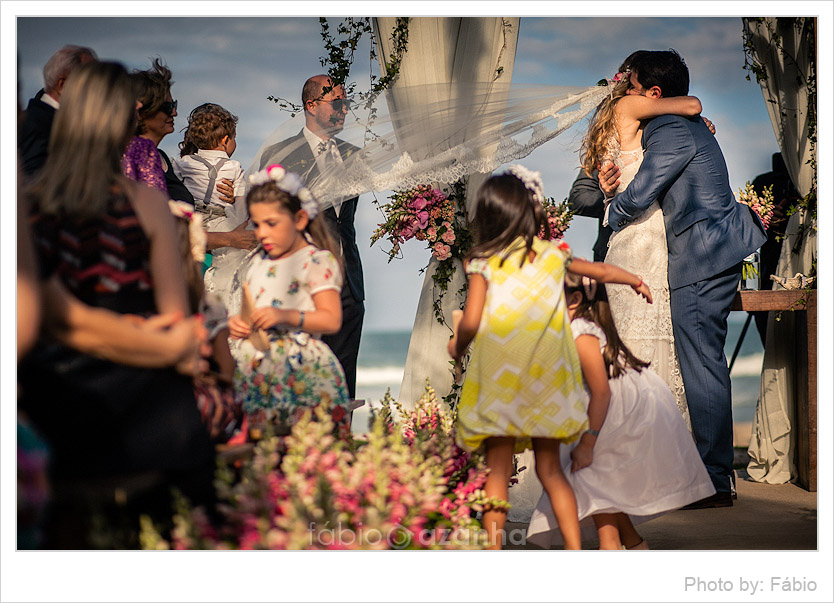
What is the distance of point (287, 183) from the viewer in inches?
143

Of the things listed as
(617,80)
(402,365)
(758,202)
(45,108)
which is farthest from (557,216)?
(402,365)

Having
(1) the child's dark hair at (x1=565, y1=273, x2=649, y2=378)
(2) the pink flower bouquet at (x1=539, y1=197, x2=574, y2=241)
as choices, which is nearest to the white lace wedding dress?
(2) the pink flower bouquet at (x1=539, y1=197, x2=574, y2=241)

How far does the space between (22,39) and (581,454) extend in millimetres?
2903

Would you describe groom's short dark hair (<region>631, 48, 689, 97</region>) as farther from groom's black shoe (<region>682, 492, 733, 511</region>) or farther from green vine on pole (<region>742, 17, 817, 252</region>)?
groom's black shoe (<region>682, 492, 733, 511</region>)

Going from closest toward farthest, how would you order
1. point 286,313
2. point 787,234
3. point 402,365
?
point 286,313, point 787,234, point 402,365

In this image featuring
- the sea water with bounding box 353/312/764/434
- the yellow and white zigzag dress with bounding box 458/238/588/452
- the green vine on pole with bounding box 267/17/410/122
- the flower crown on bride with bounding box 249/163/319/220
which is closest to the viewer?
the yellow and white zigzag dress with bounding box 458/238/588/452

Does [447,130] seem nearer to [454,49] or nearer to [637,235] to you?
[454,49]

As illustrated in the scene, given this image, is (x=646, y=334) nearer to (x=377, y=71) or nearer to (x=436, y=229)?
(x=436, y=229)

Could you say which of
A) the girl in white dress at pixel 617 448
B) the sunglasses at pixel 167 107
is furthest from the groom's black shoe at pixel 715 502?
the sunglasses at pixel 167 107

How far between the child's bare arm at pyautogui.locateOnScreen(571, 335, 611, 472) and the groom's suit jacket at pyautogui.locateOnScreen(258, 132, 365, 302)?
1.50 m

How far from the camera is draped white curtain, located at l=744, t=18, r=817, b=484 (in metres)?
5.38
